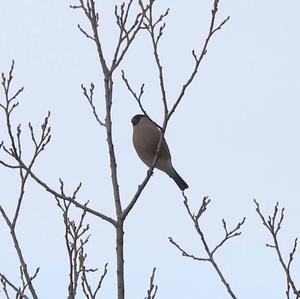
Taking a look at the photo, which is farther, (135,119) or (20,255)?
(135,119)

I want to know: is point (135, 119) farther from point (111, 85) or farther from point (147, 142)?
point (111, 85)

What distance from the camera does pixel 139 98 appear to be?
4.11 m

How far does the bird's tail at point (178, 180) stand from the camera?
306 inches

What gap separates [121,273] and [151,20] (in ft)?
5.09

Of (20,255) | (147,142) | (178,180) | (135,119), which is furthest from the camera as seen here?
(178,180)

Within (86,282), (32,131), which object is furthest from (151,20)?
(86,282)

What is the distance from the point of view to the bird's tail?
25.5 ft

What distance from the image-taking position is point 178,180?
25.7ft

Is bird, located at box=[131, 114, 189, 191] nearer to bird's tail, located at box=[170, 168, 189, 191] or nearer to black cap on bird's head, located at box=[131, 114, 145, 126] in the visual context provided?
black cap on bird's head, located at box=[131, 114, 145, 126]

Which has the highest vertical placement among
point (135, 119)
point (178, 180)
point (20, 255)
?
point (135, 119)

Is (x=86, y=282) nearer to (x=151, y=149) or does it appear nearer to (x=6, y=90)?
(x=6, y=90)

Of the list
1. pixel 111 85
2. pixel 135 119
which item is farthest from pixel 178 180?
pixel 111 85

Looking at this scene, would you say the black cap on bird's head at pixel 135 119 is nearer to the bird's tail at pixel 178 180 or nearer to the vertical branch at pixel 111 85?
the bird's tail at pixel 178 180

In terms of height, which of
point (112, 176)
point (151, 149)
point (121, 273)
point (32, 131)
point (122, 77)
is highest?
point (151, 149)
